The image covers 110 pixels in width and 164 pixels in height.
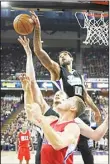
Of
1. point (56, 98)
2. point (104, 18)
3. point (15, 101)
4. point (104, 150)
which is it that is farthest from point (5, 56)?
point (56, 98)

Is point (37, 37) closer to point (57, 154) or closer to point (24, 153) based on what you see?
point (57, 154)

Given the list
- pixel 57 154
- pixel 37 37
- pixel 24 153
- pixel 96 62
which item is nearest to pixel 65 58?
pixel 37 37

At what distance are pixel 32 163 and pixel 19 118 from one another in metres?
2.53

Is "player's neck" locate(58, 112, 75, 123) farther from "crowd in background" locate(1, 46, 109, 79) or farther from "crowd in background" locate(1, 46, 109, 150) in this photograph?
"crowd in background" locate(1, 46, 109, 79)

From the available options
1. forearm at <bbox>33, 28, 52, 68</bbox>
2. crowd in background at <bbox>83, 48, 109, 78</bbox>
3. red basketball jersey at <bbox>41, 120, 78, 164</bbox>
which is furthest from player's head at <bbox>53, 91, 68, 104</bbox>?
crowd in background at <bbox>83, 48, 109, 78</bbox>

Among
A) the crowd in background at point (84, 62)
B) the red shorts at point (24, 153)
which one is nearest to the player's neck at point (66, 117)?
the red shorts at point (24, 153)

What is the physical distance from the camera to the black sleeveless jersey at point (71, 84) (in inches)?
127

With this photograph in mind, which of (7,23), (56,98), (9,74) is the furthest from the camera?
(9,74)

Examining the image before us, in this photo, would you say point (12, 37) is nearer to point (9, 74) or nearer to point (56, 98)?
point (9, 74)

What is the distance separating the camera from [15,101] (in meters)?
9.52

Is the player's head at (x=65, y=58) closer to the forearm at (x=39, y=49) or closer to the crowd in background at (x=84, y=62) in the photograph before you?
the forearm at (x=39, y=49)

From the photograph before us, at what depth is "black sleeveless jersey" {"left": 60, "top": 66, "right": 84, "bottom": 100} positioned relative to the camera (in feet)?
10.6

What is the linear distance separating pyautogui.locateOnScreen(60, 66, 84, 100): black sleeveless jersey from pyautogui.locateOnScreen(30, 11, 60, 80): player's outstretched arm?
7cm

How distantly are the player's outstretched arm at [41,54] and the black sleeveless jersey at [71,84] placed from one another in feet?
0.24
